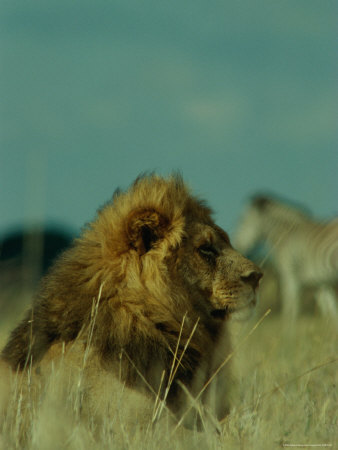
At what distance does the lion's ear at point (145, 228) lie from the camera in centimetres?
405

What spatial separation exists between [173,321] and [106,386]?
0.57 metres

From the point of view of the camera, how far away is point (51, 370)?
365 centimetres

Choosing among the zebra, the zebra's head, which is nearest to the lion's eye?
the zebra

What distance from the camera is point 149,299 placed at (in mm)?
3930

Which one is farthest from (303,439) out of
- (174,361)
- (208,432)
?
(174,361)

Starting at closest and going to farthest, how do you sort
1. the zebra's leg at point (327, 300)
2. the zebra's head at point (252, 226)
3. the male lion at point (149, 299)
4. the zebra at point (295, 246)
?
the male lion at point (149, 299), the zebra's leg at point (327, 300), the zebra at point (295, 246), the zebra's head at point (252, 226)

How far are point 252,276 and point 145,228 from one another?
27.4 inches

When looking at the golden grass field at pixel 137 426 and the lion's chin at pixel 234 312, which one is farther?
the lion's chin at pixel 234 312

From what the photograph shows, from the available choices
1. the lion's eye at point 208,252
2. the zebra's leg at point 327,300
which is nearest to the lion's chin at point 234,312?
the lion's eye at point 208,252

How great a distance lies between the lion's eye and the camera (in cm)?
418

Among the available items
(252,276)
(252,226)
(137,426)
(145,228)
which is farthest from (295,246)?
(137,426)

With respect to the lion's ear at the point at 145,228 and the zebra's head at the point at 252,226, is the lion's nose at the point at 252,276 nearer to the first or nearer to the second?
the lion's ear at the point at 145,228

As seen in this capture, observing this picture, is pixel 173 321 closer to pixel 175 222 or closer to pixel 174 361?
pixel 174 361

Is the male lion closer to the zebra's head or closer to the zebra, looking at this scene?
the zebra
